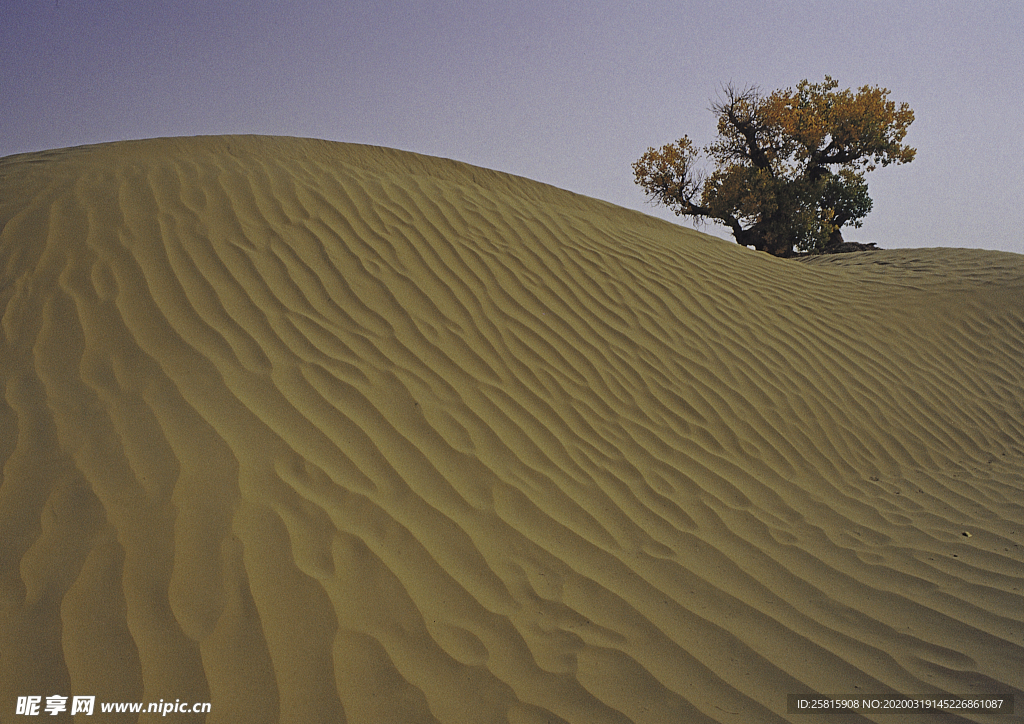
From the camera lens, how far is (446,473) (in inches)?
123

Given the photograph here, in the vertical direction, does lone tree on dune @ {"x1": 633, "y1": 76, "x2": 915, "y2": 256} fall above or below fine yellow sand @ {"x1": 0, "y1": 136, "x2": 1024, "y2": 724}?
above

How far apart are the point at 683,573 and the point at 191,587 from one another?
2048 mm

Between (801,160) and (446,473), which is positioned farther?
(801,160)

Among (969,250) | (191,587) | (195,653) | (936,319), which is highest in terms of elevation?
(969,250)

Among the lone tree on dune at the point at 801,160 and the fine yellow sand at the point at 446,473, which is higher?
the lone tree on dune at the point at 801,160

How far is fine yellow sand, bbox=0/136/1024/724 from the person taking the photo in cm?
213

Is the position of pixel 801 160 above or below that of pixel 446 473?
above

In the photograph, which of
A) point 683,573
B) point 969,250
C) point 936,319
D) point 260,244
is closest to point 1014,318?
point 936,319

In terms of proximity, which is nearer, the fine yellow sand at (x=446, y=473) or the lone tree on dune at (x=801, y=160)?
the fine yellow sand at (x=446, y=473)

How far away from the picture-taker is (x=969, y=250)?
31.2ft

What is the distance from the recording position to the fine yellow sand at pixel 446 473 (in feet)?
7.00

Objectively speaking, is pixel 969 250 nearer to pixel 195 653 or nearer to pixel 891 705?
pixel 891 705

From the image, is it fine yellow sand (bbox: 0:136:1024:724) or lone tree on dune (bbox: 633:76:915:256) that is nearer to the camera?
fine yellow sand (bbox: 0:136:1024:724)

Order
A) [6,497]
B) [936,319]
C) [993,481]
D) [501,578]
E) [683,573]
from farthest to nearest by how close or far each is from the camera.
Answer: [936,319], [993,481], [683,573], [501,578], [6,497]
